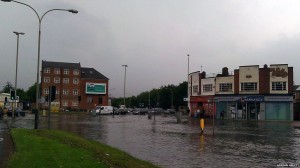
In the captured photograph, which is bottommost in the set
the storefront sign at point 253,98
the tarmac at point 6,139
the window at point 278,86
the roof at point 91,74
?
the tarmac at point 6,139

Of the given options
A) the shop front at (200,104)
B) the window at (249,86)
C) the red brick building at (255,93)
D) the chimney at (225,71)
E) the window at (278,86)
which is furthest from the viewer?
the shop front at (200,104)

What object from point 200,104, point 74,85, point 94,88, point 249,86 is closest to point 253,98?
point 249,86

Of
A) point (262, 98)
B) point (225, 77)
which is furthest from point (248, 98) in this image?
point (225, 77)

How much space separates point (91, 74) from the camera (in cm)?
12531

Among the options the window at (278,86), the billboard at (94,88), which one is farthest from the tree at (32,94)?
A: the window at (278,86)

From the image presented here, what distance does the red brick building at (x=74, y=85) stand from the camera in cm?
11719

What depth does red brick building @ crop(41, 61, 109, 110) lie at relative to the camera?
4614 inches

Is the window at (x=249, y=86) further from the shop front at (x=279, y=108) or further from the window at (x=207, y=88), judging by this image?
the window at (x=207, y=88)

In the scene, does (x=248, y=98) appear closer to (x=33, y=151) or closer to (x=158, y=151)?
(x=158, y=151)

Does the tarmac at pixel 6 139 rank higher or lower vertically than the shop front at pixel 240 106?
lower

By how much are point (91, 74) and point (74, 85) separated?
744cm

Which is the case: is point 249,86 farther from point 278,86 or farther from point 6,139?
point 6,139

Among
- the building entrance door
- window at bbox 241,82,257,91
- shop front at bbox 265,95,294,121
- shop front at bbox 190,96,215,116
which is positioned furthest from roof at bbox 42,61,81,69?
shop front at bbox 265,95,294,121

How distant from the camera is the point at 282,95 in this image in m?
62.4
